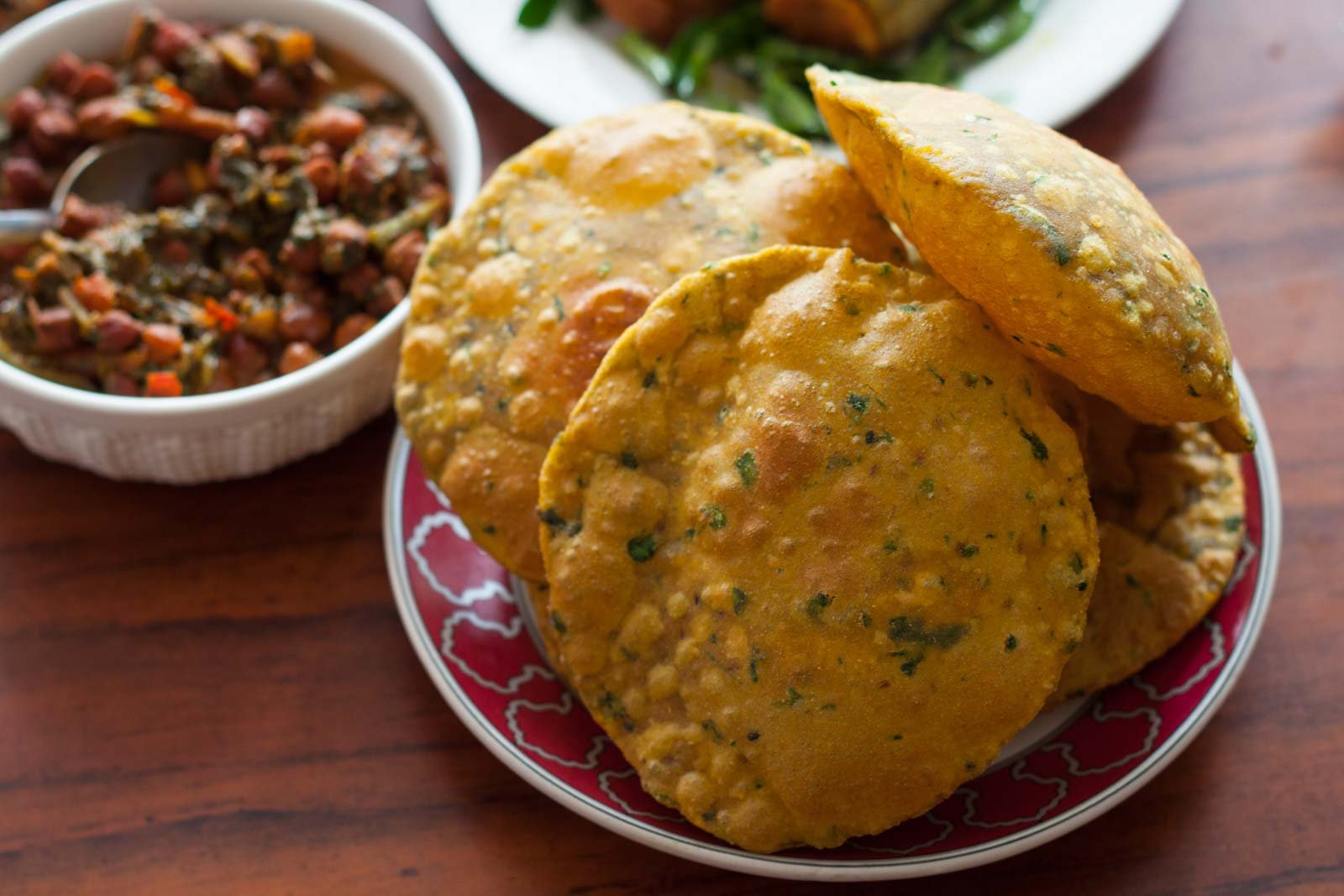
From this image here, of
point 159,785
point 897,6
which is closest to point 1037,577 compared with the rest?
point 159,785

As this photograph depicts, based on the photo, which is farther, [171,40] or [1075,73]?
[1075,73]

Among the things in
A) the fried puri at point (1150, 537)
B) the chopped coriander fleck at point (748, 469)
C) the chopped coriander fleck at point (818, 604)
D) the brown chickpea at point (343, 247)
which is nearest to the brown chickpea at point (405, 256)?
the brown chickpea at point (343, 247)

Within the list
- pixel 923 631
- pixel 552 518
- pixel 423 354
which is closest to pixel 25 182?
pixel 423 354

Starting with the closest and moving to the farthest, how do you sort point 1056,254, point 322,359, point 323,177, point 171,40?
point 1056,254
point 322,359
point 323,177
point 171,40

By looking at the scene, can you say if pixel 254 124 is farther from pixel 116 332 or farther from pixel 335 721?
pixel 335 721

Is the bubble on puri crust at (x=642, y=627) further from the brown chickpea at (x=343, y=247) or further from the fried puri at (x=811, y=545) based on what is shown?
the brown chickpea at (x=343, y=247)

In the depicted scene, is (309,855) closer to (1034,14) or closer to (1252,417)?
(1252,417)

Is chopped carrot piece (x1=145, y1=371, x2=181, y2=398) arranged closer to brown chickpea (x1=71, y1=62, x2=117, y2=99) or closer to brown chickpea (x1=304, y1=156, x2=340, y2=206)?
brown chickpea (x1=304, y1=156, x2=340, y2=206)
